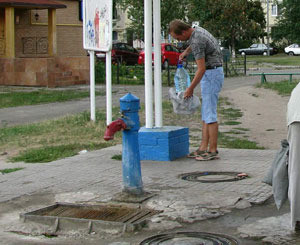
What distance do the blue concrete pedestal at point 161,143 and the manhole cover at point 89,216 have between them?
95.0 inches

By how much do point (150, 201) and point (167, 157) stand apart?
224 centimetres

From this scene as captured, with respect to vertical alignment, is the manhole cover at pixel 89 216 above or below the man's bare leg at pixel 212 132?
below

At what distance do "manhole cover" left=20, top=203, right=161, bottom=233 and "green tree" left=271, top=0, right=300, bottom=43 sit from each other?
5132cm

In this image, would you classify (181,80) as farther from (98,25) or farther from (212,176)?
(98,25)

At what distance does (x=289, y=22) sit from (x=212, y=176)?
57861mm

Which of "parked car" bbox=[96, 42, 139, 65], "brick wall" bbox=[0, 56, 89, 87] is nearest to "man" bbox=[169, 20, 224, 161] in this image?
"brick wall" bbox=[0, 56, 89, 87]

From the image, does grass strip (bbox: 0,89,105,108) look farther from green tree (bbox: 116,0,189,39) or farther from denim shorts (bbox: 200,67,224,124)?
green tree (bbox: 116,0,189,39)

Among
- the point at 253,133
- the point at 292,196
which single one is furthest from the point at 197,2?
the point at 292,196

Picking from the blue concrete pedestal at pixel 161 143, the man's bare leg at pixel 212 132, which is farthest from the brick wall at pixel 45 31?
the man's bare leg at pixel 212 132

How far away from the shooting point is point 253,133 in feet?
40.3

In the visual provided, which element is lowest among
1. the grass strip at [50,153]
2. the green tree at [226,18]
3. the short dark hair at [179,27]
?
the grass strip at [50,153]

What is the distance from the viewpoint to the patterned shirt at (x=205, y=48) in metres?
8.60

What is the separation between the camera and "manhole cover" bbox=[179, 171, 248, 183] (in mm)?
7750

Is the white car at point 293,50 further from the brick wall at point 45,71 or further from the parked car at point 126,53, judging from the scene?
the brick wall at point 45,71
